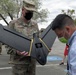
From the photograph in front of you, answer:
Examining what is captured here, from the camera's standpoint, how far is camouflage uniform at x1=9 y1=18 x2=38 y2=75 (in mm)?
4117

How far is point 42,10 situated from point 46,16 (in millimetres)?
1181

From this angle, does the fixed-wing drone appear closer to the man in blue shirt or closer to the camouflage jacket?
the camouflage jacket

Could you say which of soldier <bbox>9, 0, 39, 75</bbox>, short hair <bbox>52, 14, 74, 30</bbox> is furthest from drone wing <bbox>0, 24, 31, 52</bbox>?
short hair <bbox>52, 14, 74, 30</bbox>

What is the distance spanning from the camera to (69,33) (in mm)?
→ 2520

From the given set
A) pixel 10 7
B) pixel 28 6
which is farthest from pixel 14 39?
pixel 10 7

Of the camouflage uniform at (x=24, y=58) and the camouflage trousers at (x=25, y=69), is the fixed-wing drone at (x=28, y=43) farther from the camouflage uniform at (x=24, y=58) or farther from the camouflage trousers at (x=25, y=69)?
the camouflage trousers at (x=25, y=69)

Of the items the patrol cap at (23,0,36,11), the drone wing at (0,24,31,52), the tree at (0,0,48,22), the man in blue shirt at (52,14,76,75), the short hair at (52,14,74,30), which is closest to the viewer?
the man in blue shirt at (52,14,76,75)

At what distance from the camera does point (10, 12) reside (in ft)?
135

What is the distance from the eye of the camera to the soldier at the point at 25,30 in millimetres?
4070

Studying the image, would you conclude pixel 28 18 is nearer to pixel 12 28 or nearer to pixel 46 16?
pixel 12 28

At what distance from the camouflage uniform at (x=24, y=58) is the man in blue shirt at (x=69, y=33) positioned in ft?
4.84

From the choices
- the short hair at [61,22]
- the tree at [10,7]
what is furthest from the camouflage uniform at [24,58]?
the tree at [10,7]

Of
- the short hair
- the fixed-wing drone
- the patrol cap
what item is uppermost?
the short hair

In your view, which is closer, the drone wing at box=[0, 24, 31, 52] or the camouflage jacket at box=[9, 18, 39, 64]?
the drone wing at box=[0, 24, 31, 52]
